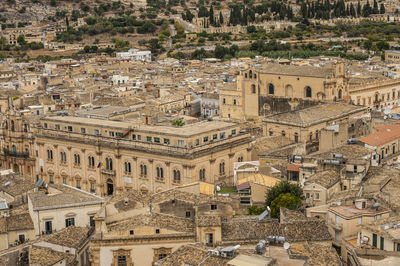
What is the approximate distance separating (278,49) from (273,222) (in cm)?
11978

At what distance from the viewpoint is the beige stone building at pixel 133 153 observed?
5079 cm

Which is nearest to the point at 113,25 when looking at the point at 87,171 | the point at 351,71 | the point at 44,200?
the point at 351,71

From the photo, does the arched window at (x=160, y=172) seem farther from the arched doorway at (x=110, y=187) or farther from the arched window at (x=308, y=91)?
the arched window at (x=308, y=91)

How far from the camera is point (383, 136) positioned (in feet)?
169

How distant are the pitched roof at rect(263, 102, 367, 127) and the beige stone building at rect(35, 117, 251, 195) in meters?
7.97

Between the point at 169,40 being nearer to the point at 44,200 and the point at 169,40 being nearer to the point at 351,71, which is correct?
the point at 351,71

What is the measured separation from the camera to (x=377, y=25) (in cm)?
17775

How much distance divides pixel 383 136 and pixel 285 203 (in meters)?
15.0

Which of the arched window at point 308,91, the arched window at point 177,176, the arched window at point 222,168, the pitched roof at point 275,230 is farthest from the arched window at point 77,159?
the pitched roof at point 275,230

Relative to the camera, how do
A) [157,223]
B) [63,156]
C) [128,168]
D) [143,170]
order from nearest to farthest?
[157,223] → [143,170] → [128,168] → [63,156]

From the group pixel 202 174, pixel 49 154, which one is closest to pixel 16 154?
pixel 49 154

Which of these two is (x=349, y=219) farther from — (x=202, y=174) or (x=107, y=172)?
(x=107, y=172)

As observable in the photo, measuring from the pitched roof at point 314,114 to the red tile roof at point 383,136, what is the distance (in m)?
7.33

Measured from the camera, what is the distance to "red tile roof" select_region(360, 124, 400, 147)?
49.8m
